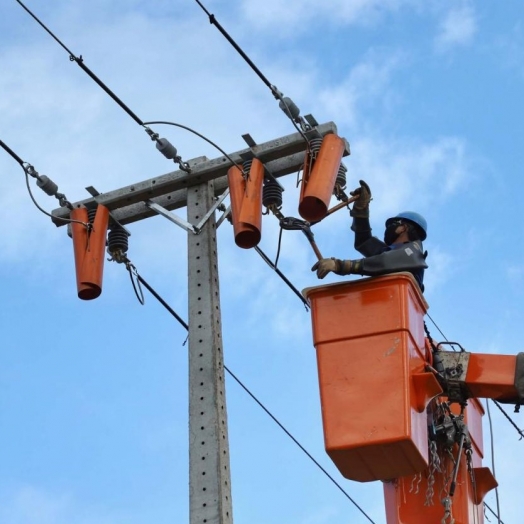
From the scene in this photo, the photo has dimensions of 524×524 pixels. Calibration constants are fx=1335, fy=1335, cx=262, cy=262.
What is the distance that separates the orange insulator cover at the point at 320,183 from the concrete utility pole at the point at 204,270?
0.70ft

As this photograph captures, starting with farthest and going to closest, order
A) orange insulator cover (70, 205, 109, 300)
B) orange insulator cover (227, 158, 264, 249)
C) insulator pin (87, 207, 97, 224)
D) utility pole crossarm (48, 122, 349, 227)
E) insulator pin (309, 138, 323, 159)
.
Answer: insulator pin (87, 207, 97, 224) → orange insulator cover (70, 205, 109, 300) → utility pole crossarm (48, 122, 349, 227) → insulator pin (309, 138, 323, 159) → orange insulator cover (227, 158, 264, 249)

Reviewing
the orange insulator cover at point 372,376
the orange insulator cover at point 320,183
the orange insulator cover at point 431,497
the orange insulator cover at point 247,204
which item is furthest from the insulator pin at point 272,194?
the orange insulator cover at point 431,497

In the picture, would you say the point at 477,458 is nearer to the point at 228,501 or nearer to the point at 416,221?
the point at 416,221

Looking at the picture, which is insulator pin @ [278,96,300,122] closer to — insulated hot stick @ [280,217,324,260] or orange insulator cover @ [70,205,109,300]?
insulated hot stick @ [280,217,324,260]

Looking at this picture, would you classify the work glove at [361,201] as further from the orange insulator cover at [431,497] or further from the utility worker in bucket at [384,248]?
the orange insulator cover at [431,497]

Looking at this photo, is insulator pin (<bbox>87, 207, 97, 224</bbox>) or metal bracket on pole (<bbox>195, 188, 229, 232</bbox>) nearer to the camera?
metal bracket on pole (<bbox>195, 188, 229, 232</bbox>)

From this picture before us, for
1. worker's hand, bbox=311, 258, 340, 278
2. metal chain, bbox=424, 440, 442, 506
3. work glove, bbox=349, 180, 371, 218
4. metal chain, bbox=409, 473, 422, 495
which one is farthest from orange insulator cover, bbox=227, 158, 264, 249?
metal chain, bbox=409, 473, 422, 495

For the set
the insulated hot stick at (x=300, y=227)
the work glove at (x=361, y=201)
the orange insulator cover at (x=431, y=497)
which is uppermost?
the work glove at (x=361, y=201)

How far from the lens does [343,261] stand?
8266mm

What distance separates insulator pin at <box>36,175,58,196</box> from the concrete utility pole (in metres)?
0.20

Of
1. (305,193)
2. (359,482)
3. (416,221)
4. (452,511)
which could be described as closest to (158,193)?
(305,193)

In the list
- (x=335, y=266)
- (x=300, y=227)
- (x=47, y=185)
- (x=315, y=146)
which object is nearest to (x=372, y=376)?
(x=335, y=266)

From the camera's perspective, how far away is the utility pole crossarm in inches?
335

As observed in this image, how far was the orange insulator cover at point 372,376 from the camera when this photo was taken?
7648 mm
